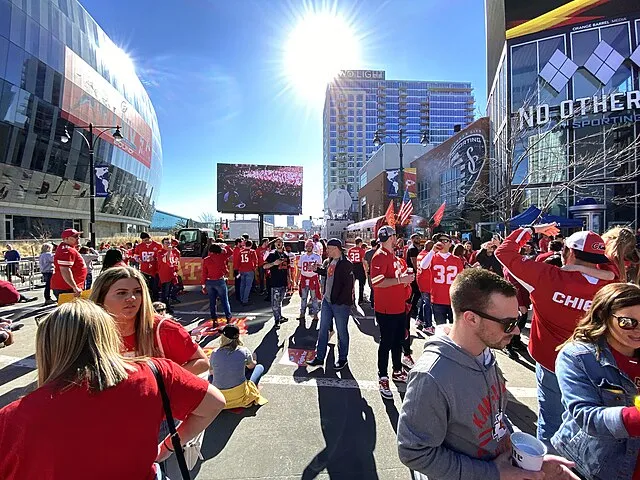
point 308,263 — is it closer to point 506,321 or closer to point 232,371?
point 232,371

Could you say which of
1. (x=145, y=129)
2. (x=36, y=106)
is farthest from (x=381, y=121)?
(x=36, y=106)

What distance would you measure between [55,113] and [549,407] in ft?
132

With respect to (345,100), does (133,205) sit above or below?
below

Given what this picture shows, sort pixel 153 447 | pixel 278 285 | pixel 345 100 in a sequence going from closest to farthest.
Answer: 1. pixel 153 447
2. pixel 278 285
3. pixel 345 100

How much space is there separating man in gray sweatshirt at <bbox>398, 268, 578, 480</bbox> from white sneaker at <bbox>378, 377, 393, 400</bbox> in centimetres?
275

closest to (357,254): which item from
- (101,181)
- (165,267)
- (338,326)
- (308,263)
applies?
(308,263)

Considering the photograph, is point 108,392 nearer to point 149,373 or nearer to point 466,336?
point 149,373

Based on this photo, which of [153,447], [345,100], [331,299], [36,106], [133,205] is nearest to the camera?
[153,447]

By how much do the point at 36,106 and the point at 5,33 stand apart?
5318 millimetres

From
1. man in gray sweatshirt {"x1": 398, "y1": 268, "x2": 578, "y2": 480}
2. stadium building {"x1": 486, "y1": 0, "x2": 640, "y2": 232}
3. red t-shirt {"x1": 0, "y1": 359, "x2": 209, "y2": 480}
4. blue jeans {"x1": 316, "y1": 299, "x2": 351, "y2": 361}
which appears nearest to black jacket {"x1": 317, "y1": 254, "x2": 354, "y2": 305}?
blue jeans {"x1": 316, "y1": 299, "x2": 351, "y2": 361}

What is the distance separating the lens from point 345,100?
390 feet

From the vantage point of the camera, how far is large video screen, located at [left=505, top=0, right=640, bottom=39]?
Answer: 19922mm

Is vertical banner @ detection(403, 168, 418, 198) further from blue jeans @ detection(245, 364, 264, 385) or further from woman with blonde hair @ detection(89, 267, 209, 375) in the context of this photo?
woman with blonde hair @ detection(89, 267, 209, 375)

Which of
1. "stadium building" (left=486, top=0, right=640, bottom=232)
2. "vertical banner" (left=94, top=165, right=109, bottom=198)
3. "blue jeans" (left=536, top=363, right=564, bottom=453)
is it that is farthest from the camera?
"stadium building" (left=486, top=0, right=640, bottom=232)
